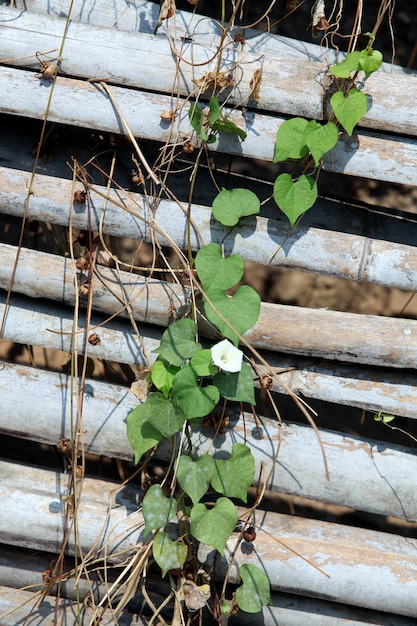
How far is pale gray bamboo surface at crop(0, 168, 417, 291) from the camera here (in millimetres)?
1706

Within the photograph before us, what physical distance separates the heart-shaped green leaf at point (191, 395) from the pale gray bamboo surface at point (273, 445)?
17 centimetres

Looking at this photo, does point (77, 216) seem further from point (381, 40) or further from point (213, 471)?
point (381, 40)

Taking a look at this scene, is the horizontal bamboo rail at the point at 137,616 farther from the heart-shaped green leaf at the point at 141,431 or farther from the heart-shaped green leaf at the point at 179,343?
the heart-shaped green leaf at the point at 179,343

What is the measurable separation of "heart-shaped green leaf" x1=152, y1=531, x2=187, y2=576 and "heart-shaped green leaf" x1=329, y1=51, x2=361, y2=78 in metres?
1.27

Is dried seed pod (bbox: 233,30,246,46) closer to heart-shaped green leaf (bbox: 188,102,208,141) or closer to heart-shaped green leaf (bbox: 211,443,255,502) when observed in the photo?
heart-shaped green leaf (bbox: 188,102,208,141)

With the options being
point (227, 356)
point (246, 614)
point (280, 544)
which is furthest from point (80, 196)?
point (246, 614)

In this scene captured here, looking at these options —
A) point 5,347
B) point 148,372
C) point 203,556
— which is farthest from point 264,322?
point 5,347

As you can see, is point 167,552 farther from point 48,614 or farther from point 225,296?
point 225,296

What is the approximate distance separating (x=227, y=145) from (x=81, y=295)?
57cm

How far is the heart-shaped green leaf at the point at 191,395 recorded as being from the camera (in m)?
1.57

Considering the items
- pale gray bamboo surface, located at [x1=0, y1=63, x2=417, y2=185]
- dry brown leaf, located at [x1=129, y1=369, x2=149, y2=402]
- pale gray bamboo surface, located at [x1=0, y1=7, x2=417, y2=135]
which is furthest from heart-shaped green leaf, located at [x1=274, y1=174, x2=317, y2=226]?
dry brown leaf, located at [x1=129, y1=369, x2=149, y2=402]

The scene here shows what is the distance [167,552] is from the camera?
1.64 m

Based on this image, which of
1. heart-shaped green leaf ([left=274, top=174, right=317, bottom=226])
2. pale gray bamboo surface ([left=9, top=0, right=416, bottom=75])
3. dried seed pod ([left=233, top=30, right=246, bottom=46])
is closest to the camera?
heart-shaped green leaf ([left=274, top=174, right=317, bottom=226])

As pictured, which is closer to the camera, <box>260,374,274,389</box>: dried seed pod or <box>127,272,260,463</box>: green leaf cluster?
<box>127,272,260,463</box>: green leaf cluster
